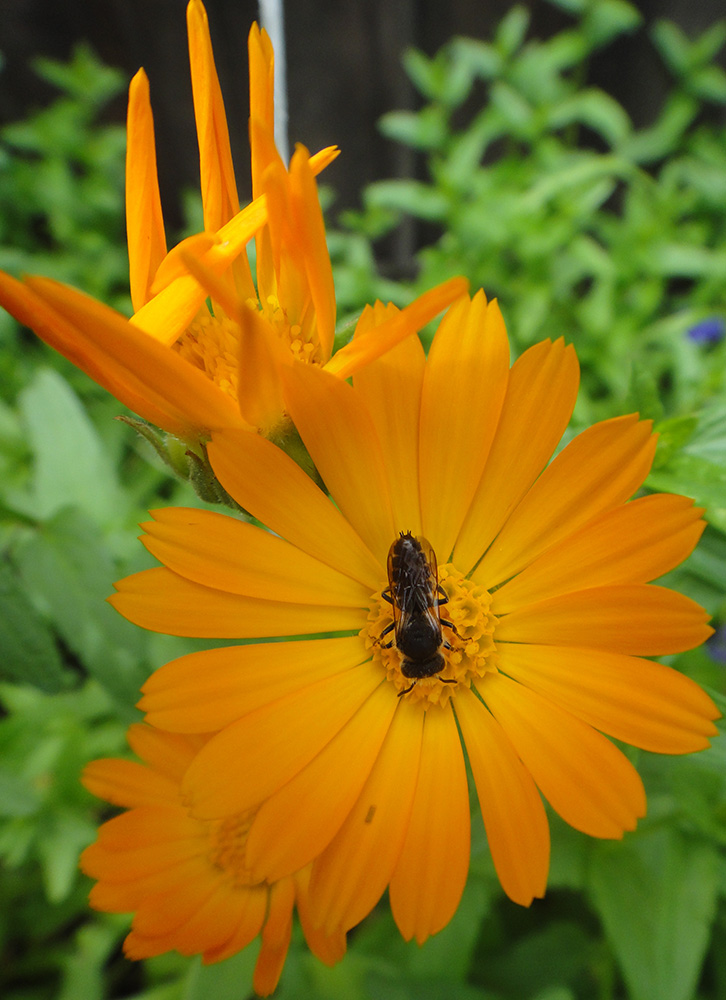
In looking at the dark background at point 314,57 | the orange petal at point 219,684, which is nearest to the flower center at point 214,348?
the orange petal at point 219,684

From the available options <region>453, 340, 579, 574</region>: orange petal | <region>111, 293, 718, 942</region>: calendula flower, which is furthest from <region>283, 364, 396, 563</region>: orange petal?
<region>453, 340, 579, 574</region>: orange petal

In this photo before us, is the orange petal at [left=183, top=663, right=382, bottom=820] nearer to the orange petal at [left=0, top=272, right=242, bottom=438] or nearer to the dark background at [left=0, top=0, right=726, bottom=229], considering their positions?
the orange petal at [left=0, top=272, right=242, bottom=438]

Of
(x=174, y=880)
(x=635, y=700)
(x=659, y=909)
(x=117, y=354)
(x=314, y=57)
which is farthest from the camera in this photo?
(x=314, y=57)

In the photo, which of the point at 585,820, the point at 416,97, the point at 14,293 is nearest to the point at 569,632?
the point at 585,820

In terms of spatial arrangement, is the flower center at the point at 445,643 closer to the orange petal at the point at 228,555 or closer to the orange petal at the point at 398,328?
the orange petal at the point at 228,555

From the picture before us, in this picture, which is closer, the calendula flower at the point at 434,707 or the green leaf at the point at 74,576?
the calendula flower at the point at 434,707

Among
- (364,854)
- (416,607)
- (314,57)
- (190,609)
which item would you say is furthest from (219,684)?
(314,57)

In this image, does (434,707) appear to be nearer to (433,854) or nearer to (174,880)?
(433,854)
